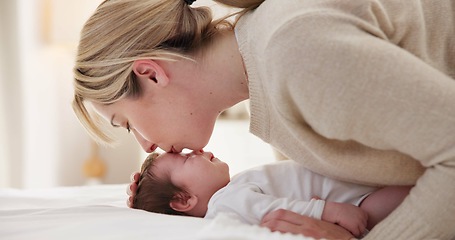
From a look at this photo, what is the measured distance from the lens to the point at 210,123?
63.7 inches

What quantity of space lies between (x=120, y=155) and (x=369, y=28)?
2849 millimetres

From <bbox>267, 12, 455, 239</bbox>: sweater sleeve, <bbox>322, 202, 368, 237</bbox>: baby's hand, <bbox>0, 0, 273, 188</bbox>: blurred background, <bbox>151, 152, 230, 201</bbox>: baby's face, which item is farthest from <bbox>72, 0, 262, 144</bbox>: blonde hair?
<bbox>0, 0, 273, 188</bbox>: blurred background

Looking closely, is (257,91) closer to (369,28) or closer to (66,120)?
(369,28)

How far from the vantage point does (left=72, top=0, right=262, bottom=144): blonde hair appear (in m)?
1.48

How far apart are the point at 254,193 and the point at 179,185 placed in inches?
9.3

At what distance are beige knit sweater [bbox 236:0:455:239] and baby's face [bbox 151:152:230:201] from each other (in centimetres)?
34

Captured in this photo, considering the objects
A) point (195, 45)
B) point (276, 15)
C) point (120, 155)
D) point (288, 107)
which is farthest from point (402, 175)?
point (120, 155)

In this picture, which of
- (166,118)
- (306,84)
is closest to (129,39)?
(166,118)

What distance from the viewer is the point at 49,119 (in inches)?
142

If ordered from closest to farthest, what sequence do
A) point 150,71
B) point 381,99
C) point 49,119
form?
1. point 381,99
2. point 150,71
3. point 49,119

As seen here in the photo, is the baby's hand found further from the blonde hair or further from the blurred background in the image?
the blurred background

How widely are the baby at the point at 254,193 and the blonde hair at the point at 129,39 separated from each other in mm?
226

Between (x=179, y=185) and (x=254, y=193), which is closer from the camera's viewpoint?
(x=254, y=193)

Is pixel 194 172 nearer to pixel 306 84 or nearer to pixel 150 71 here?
pixel 150 71
